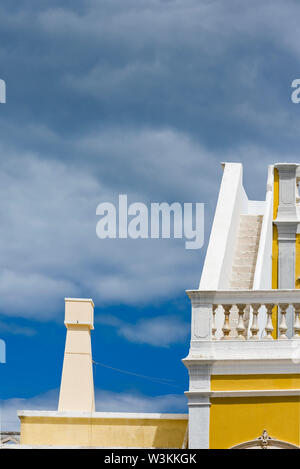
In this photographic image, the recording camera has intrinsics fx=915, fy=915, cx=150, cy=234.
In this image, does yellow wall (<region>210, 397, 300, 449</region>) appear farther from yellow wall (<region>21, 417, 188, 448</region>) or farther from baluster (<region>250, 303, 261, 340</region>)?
yellow wall (<region>21, 417, 188, 448</region>)

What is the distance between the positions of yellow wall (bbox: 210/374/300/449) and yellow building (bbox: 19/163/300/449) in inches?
0.5

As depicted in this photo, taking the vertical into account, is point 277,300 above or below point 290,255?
below

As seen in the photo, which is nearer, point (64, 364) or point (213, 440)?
point (213, 440)

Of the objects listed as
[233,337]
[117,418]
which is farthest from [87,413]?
[233,337]

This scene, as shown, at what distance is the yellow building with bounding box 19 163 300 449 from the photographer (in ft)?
38.7

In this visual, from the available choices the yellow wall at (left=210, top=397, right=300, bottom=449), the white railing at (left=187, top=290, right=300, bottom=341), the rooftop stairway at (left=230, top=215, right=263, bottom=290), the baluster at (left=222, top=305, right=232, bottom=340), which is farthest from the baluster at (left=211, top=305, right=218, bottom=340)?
the rooftop stairway at (left=230, top=215, right=263, bottom=290)

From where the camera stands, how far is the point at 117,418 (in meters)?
13.6

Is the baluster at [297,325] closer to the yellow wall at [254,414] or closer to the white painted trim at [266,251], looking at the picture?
the yellow wall at [254,414]

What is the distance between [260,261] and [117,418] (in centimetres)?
359

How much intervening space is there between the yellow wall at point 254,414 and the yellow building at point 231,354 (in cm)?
1
